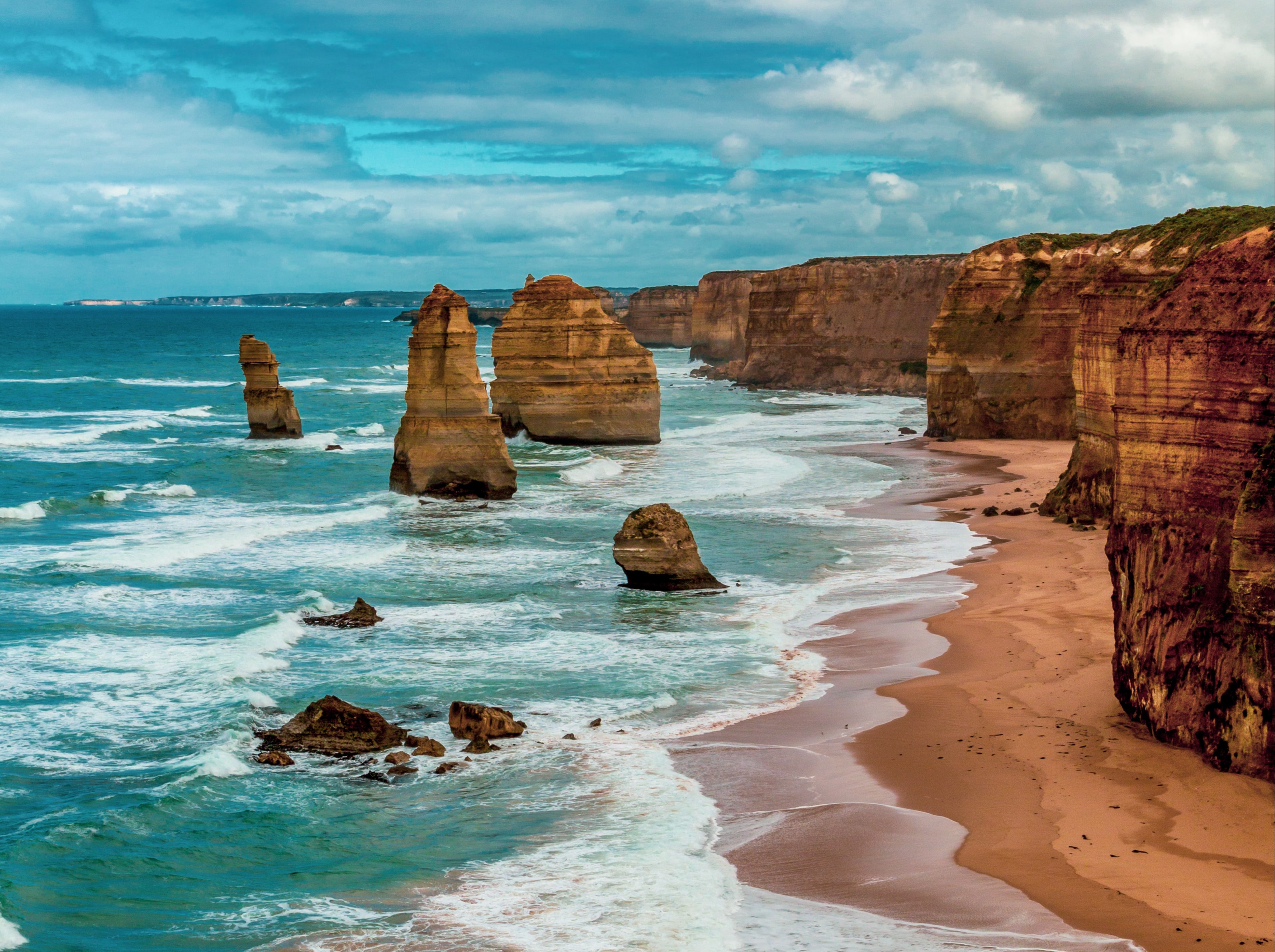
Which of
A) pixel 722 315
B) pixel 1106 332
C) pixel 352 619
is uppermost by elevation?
pixel 722 315

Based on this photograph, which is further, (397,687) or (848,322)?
(848,322)

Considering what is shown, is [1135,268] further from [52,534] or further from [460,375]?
[52,534]

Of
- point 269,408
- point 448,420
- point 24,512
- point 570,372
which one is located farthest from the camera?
point 269,408

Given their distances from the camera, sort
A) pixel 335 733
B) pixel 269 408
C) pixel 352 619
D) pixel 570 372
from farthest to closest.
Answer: pixel 269 408 → pixel 570 372 → pixel 352 619 → pixel 335 733

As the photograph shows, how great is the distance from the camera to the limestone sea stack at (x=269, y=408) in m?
49.0

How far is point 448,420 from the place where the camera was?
3450 centimetres

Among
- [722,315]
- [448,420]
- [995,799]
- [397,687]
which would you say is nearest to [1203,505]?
[995,799]

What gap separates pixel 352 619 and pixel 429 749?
23.5 ft

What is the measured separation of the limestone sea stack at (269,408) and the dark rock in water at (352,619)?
91.9 ft

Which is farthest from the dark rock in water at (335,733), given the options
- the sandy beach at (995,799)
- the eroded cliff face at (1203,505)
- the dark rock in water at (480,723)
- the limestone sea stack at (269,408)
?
the limestone sea stack at (269,408)

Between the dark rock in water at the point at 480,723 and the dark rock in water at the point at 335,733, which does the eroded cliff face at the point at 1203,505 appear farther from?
the dark rock in water at the point at 335,733

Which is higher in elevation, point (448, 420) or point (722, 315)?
point (722, 315)

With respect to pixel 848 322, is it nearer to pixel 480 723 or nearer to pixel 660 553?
pixel 660 553

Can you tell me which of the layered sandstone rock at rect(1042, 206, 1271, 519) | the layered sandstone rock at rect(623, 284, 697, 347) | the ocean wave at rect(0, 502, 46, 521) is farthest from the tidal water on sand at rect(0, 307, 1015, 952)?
the layered sandstone rock at rect(623, 284, 697, 347)
